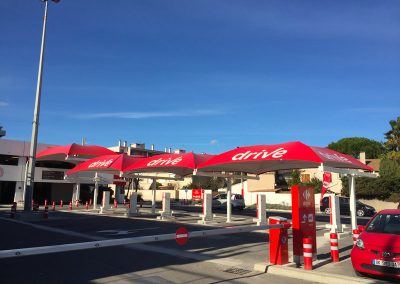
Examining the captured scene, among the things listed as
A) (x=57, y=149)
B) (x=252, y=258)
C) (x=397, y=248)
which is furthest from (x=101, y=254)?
(x=57, y=149)

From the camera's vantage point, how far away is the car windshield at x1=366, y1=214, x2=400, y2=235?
373 inches

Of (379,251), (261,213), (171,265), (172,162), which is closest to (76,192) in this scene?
(172,162)

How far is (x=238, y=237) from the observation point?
53.2 ft

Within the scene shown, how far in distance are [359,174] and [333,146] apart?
6787cm

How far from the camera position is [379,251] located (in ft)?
28.0

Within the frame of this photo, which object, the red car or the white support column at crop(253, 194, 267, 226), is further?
the white support column at crop(253, 194, 267, 226)

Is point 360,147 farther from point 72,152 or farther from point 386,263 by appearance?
point 386,263

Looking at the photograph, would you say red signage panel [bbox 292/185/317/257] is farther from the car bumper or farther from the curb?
the car bumper

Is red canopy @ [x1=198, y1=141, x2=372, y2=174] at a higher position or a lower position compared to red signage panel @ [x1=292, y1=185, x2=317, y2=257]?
higher

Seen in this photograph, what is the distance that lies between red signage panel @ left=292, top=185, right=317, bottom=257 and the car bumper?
4.92 ft

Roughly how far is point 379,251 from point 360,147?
2932 inches

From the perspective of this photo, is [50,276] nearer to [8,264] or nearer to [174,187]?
[8,264]

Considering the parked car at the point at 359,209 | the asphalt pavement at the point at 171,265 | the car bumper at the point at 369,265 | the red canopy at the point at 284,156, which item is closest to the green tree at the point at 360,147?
the parked car at the point at 359,209

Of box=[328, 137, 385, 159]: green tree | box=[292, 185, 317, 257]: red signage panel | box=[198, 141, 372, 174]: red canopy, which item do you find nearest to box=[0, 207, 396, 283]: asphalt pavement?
box=[292, 185, 317, 257]: red signage panel
